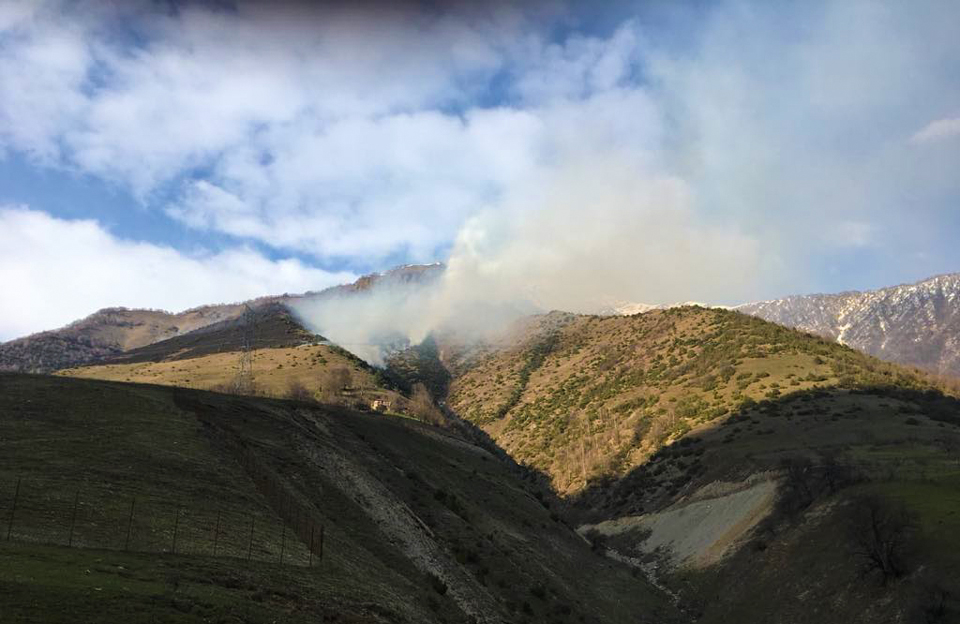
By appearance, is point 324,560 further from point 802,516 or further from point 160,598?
point 802,516

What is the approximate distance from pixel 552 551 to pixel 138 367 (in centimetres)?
13854

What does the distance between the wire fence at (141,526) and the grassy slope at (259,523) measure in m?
0.12

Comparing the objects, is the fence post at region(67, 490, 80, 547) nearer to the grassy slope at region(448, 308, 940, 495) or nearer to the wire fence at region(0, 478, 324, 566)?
the wire fence at region(0, 478, 324, 566)

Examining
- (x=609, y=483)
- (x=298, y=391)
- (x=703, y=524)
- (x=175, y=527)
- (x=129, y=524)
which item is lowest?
(x=609, y=483)

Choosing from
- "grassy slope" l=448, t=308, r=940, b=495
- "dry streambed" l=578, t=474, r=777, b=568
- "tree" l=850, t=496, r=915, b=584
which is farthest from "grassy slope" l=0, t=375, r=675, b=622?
"grassy slope" l=448, t=308, r=940, b=495

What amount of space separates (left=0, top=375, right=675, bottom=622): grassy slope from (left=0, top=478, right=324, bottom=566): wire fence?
12 centimetres

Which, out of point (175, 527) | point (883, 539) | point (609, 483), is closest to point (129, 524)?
point (175, 527)

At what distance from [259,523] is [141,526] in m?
6.19

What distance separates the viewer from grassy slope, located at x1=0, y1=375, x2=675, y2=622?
66.0 feet

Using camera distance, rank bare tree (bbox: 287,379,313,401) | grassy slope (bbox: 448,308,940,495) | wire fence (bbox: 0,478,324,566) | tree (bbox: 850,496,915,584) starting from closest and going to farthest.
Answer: wire fence (bbox: 0,478,324,566), tree (bbox: 850,496,915,584), grassy slope (bbox: 448,308,940,495), bare tree (bbox: 287,379,313,401)

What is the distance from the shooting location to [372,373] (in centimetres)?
14588

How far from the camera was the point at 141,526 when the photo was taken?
25.3 m

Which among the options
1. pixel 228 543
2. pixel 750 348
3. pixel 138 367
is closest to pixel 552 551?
pixel 228 543

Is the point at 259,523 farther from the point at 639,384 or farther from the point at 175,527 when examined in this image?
the point at 639,384
